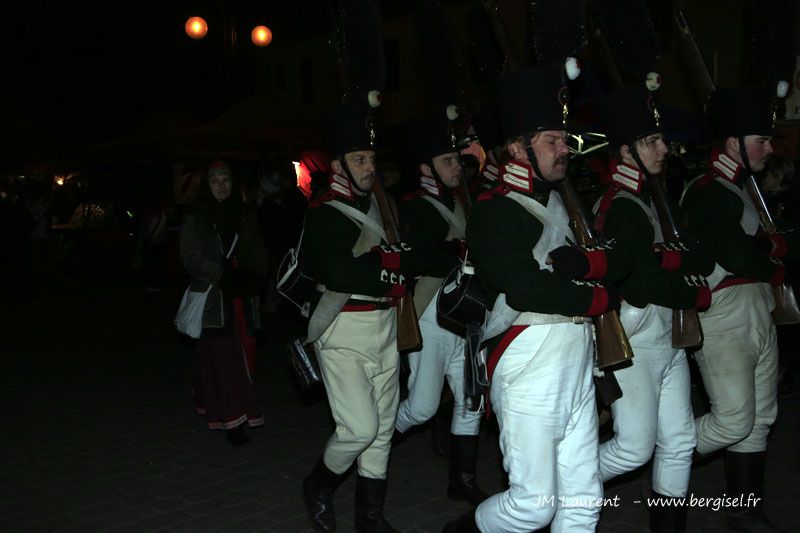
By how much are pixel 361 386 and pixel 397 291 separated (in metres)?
0.56

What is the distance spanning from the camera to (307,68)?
35.7 m

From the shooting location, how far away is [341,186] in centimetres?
483

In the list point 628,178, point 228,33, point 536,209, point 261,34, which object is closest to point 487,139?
point 628,178

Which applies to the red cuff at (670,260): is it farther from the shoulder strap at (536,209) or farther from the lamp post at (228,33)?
the lamp post at (228,33)

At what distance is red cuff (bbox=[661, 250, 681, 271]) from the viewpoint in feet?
14.1

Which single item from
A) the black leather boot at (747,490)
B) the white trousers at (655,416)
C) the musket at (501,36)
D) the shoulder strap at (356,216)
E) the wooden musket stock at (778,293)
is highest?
the musket at (501,36)

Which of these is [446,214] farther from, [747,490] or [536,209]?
[747,490]

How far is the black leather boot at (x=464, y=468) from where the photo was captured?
5.39m

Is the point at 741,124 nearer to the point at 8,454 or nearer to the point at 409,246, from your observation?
the point at 409,246

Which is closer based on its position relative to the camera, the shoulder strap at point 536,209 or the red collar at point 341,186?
the shoulder strap at point 536,209

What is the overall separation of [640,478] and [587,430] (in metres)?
2.30

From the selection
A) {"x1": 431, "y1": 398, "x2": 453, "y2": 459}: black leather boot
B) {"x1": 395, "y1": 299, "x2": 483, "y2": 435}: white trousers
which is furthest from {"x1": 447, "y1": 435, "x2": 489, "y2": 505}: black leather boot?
{"x1": 431, "y1": 398, "x2": 453, "y2": 459}: black leather boot

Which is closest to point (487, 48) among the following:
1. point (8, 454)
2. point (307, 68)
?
point (8, 454)

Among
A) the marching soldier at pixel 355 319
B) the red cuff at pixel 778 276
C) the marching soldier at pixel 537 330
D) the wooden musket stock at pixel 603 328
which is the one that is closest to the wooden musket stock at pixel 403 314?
the marching soldier at pixel 355 319
